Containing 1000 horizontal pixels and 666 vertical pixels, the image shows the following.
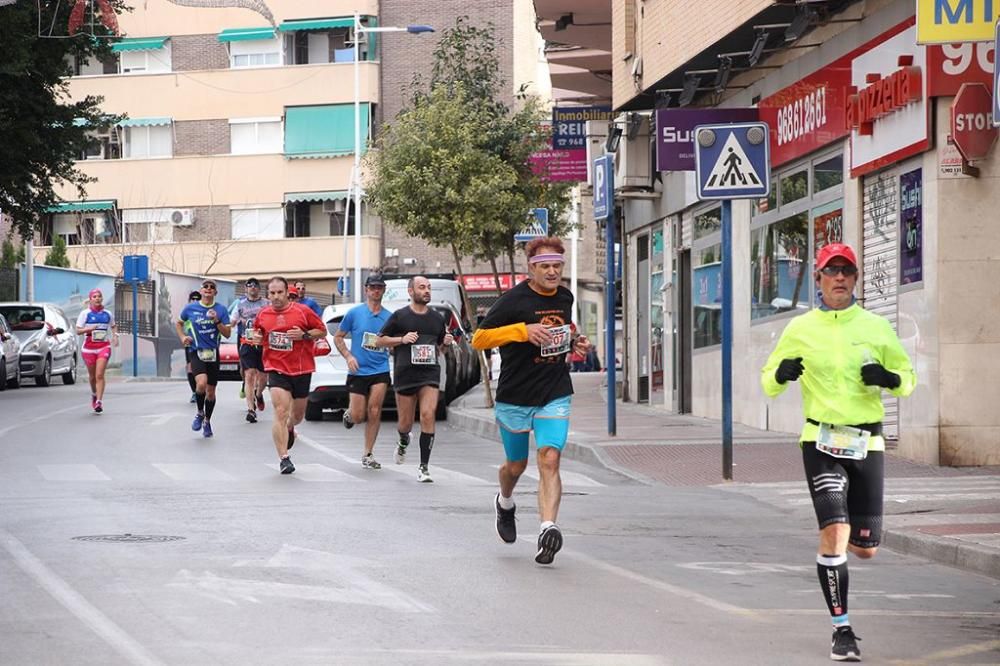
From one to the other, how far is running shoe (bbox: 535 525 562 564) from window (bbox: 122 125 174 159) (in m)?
57.1

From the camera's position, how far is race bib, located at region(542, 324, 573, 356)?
1090 centimetres

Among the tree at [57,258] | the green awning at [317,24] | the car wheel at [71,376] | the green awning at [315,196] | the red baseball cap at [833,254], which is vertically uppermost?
the green awning at [317,24]

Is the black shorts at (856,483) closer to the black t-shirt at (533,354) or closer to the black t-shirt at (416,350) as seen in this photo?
the black t-shirt at (533,354)

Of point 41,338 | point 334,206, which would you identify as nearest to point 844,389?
point 41,338

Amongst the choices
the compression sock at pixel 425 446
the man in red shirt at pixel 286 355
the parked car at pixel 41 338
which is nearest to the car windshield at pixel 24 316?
the parked car at pixel 41 338

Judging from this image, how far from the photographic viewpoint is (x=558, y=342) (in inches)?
430

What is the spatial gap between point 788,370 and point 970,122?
28.8 feet

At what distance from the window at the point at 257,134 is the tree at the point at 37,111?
2769cm

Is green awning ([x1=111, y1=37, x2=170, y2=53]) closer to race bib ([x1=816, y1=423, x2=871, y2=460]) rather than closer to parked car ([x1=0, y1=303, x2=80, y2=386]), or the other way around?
parked car ([x1=0, y1=303, x2=80, y2=386])

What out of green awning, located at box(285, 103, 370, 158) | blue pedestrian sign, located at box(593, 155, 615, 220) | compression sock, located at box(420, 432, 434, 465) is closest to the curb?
compression sock, located at box(420, 432, 434, 465)

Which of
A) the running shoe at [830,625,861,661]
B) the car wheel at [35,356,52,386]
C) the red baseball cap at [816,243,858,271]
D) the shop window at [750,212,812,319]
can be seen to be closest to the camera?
the running shoe at [830,625,861,661]

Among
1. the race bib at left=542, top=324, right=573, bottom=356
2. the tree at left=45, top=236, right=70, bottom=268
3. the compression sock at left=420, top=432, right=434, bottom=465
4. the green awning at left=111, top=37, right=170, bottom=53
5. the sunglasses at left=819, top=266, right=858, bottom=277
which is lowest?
the compression sock at left=420, top=432, right=434, bottom=465

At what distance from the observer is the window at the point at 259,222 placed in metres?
65.1

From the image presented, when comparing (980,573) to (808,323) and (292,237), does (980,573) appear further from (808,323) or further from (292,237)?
(292,237)
